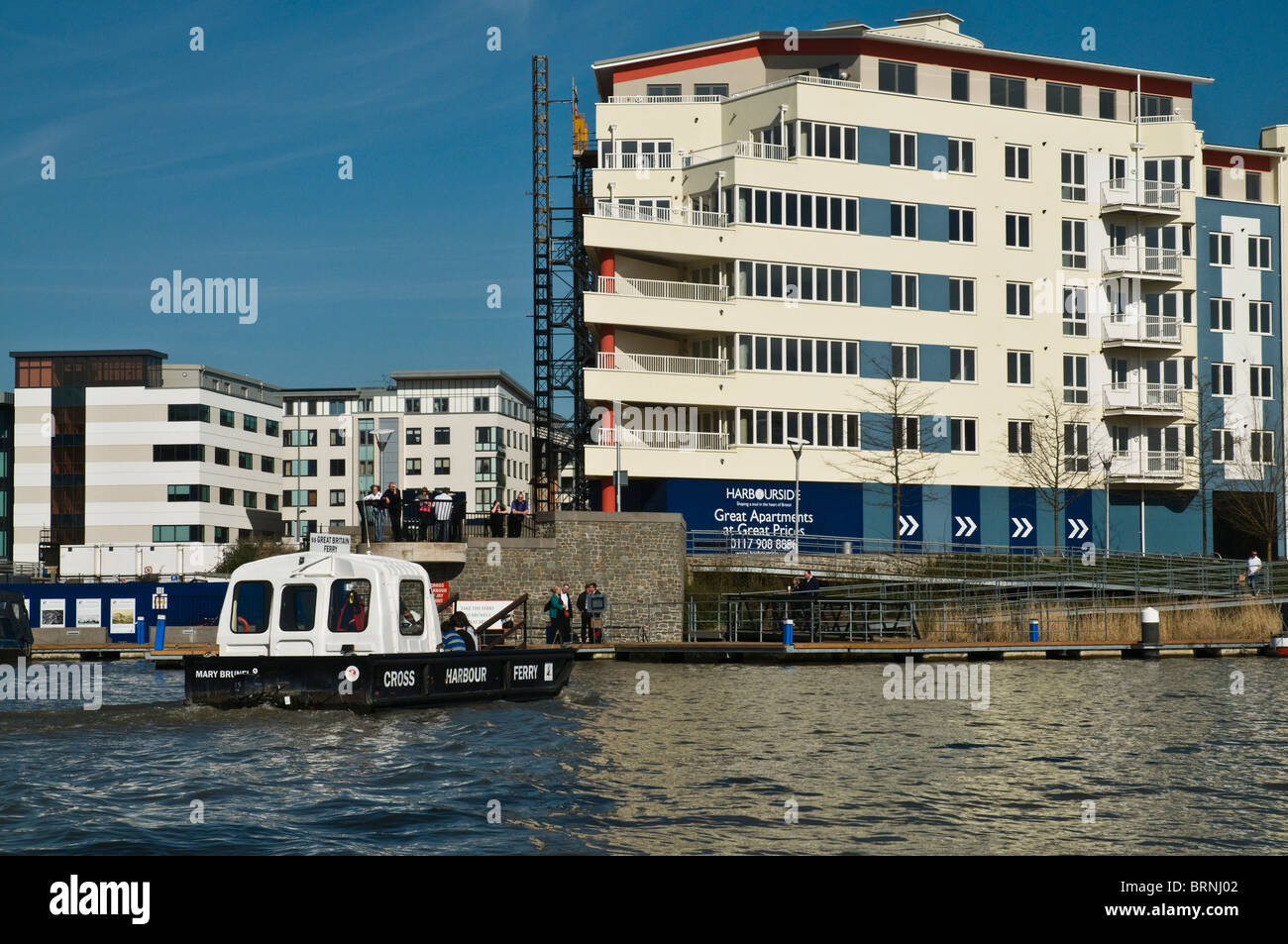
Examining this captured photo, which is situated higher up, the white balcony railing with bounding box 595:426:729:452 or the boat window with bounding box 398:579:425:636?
the white balcony railing with bounding box 595:426:729:452

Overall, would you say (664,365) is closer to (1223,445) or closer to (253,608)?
(1223,445)

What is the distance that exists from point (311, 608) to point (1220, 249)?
2356 inches

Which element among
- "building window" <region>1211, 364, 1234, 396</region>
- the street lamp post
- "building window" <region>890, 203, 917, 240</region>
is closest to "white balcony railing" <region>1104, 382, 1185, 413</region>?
"building window" <region>1211, 364, 1234, 396</region>

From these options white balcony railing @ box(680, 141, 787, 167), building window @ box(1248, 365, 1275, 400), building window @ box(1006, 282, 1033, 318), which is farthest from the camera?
building window @ box(1248, 365, 1275, 400)

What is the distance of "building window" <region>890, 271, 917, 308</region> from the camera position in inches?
2415

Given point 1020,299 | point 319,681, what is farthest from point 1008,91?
point 319,681

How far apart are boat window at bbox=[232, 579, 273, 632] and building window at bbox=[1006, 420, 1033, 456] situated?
1812 inches

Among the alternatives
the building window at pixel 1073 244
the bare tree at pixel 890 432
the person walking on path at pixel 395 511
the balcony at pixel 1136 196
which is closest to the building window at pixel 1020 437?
the bare tree at pixel 890 432

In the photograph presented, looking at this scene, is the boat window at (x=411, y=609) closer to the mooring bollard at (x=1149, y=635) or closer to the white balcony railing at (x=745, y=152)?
the mooring bollard at (x=1149, y=635)

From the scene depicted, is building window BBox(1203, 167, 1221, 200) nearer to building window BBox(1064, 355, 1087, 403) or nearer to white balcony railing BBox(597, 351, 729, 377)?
building window BBox(1064, 355, 1087, 403)

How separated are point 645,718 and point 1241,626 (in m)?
28.7
